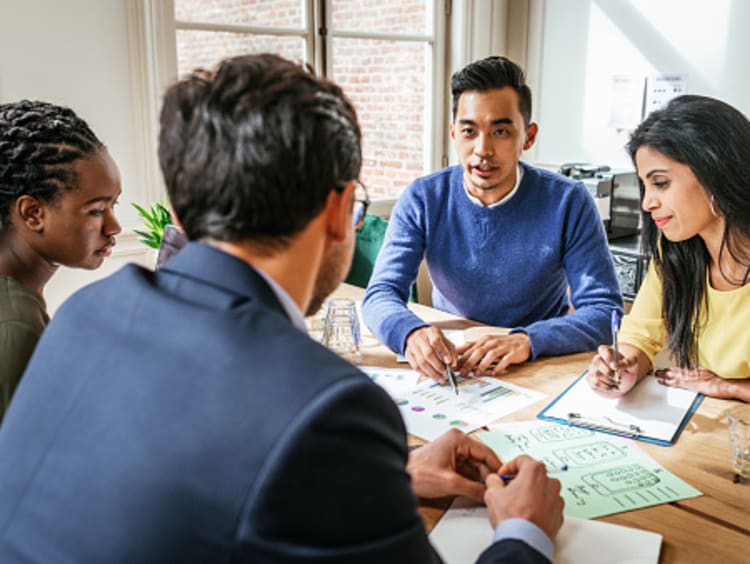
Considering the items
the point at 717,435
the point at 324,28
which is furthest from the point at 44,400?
the point at 324,28

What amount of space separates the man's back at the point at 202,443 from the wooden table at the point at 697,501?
45 cm

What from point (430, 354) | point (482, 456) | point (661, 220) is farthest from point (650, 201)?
point (482, 456)

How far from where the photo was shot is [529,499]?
0.92 m

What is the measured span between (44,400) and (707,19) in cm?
352

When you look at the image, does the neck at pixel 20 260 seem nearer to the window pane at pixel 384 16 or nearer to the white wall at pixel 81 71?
the white wall at pixel 81 71

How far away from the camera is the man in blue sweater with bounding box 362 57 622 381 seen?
1.98 meters

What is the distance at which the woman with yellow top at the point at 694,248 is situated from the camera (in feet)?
5.13

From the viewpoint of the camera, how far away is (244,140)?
708 mm

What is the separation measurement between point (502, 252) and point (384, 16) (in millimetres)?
2081

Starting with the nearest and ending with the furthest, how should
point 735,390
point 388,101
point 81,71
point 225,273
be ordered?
point 225,273, point 735,390, point 81,71, point 388,101

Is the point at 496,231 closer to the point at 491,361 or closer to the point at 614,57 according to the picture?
the point at 491,361

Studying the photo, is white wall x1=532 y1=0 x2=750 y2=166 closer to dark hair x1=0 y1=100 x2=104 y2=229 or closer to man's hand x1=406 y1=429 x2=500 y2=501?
man's hand x1=406 y1=429 x2=500 y2=501

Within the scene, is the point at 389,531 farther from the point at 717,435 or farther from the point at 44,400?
the point at 717,435

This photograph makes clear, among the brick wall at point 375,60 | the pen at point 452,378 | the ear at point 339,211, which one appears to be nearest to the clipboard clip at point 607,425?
the pen at point 452,378
